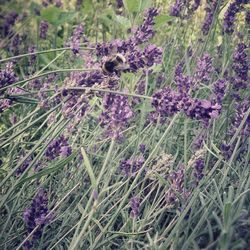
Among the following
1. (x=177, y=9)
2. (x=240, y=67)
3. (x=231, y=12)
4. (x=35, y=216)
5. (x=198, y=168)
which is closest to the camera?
(x=35, y=216)

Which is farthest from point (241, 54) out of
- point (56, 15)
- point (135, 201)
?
point (56, 15)

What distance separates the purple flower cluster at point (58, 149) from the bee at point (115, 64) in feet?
1.80

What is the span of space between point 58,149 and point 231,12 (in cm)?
168

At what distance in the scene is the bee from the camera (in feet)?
5.25

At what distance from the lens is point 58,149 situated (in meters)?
2.06

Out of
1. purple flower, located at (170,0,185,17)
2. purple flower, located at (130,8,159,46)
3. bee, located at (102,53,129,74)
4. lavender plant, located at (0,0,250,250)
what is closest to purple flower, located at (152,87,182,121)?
lavender plant, located at (0,0,250,250)

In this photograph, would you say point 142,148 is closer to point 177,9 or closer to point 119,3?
point 177,9

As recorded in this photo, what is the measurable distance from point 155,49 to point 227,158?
670mm

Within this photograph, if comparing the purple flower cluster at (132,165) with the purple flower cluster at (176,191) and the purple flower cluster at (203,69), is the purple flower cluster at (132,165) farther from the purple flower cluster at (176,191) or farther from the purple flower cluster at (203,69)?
the purple flower cluster at (203,69)

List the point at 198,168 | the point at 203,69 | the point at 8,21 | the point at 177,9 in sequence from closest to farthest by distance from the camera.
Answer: the point at 198,168 → the point at 203,69 → the point at 177,9 → the point at 8,21

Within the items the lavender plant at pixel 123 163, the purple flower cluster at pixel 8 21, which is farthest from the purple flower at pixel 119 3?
the purple flower cluster at pixel 8 21

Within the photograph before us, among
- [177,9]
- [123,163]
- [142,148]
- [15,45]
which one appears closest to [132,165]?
[123,163]

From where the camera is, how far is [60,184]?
2182mm

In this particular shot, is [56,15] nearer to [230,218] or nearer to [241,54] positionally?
[241,54]
